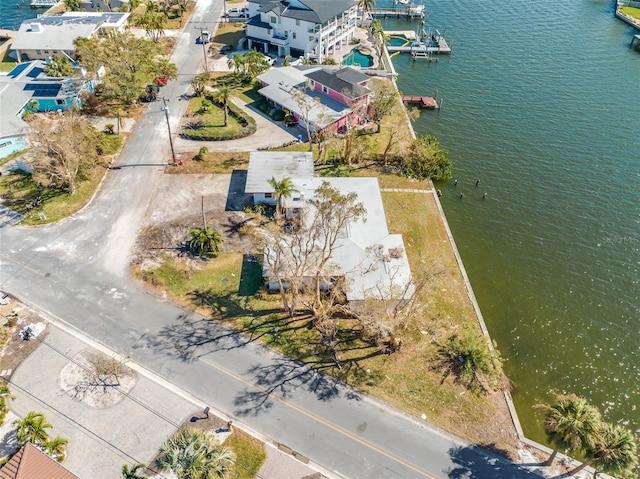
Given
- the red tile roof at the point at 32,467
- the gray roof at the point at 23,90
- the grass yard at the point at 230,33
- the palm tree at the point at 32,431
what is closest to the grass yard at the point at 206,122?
the gray roof at the point at 23,90

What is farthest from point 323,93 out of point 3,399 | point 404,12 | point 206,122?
point 3,399

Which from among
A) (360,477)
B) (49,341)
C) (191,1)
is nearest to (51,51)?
(191,1)

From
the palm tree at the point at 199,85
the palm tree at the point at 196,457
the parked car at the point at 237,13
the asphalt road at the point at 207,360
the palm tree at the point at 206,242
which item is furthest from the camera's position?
the parked car at the point at 237,13

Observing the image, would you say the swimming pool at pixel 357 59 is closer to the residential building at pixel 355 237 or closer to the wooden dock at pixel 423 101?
the wooden dock at pixel 423 101

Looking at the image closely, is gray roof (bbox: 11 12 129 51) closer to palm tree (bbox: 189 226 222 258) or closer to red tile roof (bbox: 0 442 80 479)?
palm tree (bbox: 189 226 222 258)

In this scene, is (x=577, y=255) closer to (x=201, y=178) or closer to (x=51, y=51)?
→ (x=201, y=178)

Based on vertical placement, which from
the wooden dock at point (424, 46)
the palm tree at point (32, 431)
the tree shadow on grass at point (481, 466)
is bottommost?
the tree shadow on grass at point (481, 466)

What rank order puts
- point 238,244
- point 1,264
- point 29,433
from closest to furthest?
point 29,433, point 1,264, point 238,244
